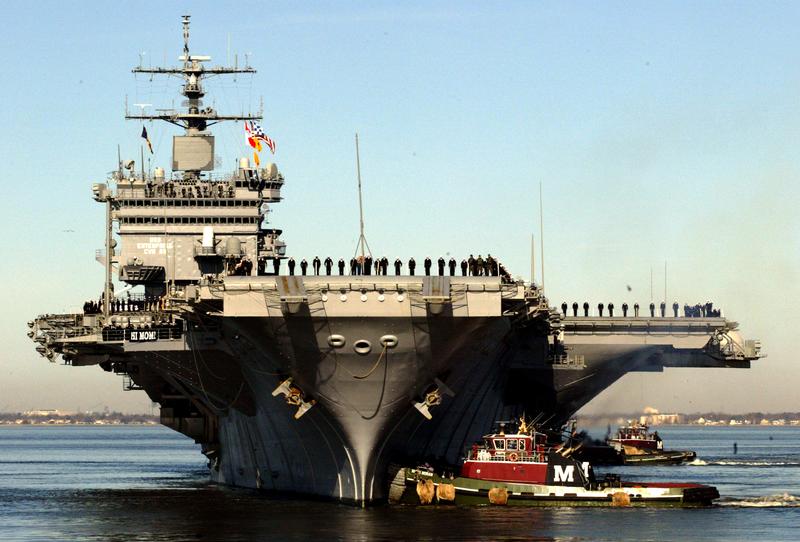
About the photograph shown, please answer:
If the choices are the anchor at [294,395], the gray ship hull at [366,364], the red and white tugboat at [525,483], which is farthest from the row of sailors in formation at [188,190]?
the red and white tugboat at [525,483]

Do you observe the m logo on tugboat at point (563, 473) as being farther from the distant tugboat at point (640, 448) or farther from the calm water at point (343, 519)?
the distant tugboat at point (640, 448)

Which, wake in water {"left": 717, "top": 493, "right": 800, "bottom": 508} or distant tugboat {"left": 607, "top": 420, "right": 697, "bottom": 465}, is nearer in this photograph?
wake in water {"left": 717, "top": 493, "right": 800, "bottom": 508}

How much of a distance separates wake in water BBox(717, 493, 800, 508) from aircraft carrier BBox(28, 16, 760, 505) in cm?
449

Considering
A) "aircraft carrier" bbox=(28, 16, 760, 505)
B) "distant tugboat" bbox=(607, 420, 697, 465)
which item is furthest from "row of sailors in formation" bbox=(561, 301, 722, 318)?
"distant tugboat" bbox=(607, 420, 697, 465)

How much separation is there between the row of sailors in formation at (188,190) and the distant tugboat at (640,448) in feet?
92.5

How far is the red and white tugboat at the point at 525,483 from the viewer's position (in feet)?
114

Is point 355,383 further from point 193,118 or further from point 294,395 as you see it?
point 193,118

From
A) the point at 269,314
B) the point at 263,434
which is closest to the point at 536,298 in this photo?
the point at 269,314

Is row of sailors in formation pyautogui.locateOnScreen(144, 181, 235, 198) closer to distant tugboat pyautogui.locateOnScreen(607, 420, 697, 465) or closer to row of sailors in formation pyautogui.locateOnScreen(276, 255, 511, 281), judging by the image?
row of sailors in formation pyautogui.locateOnScreen(276, 255, 511, 281)

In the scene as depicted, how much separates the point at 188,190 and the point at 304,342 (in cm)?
1670

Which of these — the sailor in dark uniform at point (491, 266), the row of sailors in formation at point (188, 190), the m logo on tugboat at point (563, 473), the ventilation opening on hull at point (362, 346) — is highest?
the row of sailors in formation at point (188, 190)

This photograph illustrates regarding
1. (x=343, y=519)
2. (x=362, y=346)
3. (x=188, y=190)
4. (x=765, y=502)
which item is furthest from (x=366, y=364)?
(x=188, y=190)

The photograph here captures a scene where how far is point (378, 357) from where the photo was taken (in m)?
32.4

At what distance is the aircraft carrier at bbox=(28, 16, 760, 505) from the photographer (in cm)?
3173
